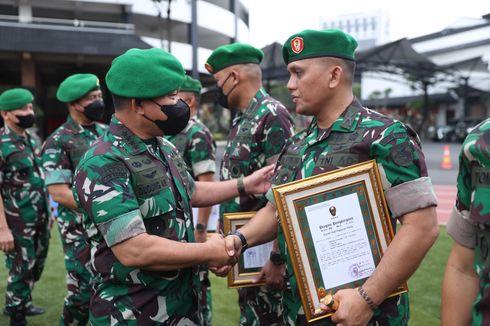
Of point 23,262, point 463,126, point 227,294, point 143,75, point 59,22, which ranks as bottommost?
point 463,126

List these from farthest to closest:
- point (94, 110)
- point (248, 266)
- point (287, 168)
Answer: point (94, 110) → point (248, 266) → point (287, 168)

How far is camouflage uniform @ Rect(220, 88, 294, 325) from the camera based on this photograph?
2.91m

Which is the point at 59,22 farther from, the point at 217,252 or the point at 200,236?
the point at 217,252

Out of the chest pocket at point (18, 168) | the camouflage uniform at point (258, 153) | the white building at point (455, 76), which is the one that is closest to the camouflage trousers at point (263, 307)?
the camouflage uniform at point (258, 153)

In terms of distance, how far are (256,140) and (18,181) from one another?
98.9 inches

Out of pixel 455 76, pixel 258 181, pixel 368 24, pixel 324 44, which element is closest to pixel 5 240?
pixel 258 181

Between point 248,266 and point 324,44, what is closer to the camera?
point 324,44

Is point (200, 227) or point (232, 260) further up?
point (232, 260)

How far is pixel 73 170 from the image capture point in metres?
3.72

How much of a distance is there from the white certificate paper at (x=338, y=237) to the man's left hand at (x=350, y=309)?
5 cm

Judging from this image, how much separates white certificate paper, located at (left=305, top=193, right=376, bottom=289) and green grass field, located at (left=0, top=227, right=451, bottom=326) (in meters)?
2.68

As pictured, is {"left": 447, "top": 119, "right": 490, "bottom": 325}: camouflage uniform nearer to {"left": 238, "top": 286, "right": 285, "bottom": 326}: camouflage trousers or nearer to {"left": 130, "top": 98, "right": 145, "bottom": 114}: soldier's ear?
{"left": 130, "top": 98, "right": 145, "bottom": 114}: soldier's ear

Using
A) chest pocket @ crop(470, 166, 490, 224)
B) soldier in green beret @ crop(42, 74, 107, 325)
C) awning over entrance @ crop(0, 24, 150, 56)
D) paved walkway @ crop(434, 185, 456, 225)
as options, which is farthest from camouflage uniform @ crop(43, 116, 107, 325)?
awning over entrance @ crop(0, 24, 150, 56)

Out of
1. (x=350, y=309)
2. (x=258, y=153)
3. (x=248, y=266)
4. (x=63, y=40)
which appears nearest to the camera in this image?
(x=350, y=309)
